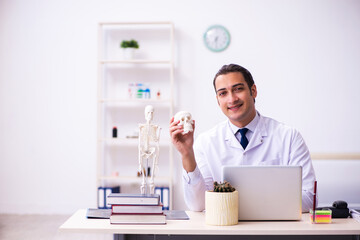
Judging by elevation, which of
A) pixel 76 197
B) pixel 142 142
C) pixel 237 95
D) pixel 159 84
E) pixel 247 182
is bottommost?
pixel 76 197

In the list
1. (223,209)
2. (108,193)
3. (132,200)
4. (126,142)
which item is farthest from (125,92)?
(223,209)

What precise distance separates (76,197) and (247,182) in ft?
10.9

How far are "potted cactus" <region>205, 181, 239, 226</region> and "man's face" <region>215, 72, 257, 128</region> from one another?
2.03 feet

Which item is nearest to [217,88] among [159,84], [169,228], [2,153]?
[169,228]

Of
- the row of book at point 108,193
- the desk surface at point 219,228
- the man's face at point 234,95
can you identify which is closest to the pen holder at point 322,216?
the desk surface at point 219,228

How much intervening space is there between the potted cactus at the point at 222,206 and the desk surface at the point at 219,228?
0.03 metres

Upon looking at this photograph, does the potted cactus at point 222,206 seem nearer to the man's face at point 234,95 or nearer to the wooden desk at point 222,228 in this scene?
the wooden desk at point 222,228

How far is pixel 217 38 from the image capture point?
4543 mm

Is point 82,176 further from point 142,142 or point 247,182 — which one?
point 247,182

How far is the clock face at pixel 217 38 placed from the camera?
4.54m

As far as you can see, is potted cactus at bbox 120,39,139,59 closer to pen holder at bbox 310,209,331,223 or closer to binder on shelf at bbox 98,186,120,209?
binder on shelf at bbox 98,186,120,209

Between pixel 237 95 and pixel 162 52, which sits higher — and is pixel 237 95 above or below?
below

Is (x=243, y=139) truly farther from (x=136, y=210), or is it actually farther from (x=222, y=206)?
(x=136, y=210)

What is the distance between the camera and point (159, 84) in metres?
4.61
